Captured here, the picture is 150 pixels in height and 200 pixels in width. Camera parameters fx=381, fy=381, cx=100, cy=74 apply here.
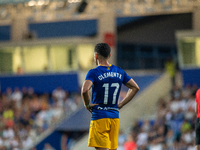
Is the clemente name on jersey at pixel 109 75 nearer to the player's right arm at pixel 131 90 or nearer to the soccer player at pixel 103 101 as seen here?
the soccer player at pixel 103 101

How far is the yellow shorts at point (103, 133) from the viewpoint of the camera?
4.65m

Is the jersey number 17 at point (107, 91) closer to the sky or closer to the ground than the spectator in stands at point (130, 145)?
closer to the sky

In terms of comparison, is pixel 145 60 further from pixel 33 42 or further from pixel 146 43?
pixel 33 42

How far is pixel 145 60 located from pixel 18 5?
36.8ft

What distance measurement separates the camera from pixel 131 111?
65.6 feet

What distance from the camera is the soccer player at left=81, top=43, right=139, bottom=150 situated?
4664 millimetres

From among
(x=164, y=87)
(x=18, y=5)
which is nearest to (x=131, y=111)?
(x=164, y=87)

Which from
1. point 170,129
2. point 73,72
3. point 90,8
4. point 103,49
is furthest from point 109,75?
point 73,72

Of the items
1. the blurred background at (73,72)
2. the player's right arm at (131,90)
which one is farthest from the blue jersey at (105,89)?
the blurred background at (73,72)

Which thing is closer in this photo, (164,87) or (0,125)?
(0,125)

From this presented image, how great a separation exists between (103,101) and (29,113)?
1589 centimetres

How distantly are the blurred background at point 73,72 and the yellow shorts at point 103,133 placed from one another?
10.5m

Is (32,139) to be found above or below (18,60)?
below

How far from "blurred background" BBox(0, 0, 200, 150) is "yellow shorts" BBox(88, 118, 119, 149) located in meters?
10.5
